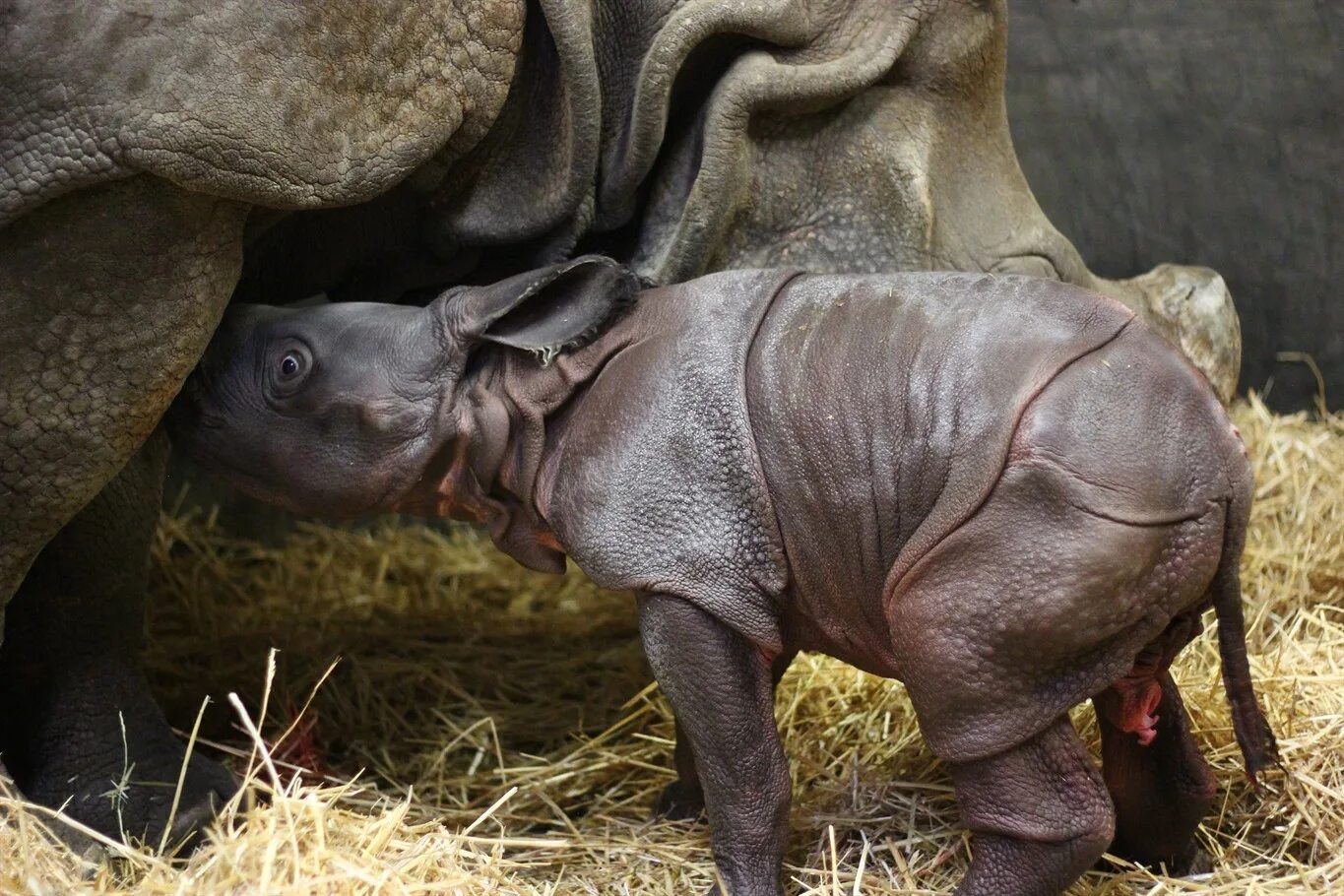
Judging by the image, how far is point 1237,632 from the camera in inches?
103

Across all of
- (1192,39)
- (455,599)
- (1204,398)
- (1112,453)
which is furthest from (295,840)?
(1192,39)

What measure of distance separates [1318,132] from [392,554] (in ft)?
9.67

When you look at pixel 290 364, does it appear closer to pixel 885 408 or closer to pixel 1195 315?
pixel 885 408

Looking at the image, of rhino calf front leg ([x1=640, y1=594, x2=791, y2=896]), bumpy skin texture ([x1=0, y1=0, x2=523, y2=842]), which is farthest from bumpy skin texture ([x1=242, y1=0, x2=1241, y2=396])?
rhino calf front leg ([x1=640, y1=594, x2=791, y2=896])

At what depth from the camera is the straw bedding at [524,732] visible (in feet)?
8.70

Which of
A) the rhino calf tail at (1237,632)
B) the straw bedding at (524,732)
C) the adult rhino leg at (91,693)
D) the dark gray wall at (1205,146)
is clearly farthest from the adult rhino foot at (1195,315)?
the adult rhino leg at (91,693)

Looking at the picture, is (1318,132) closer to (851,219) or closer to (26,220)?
(851,219)

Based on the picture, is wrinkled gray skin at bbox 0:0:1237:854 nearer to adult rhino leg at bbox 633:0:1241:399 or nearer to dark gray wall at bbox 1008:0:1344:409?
adult rhino leg at bbox 633:0:1241:399

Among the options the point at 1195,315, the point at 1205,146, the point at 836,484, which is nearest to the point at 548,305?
the point at 836,484

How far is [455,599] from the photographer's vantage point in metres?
4.66

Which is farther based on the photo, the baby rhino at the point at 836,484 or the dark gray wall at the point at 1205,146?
the dark gray wall at the point at 1205,146

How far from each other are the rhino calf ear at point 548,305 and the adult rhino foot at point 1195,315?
1.29 m

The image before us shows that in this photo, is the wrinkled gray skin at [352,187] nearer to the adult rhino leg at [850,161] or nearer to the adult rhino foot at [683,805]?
the adult rhino leg at [850,161]

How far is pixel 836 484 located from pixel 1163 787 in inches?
33.1
